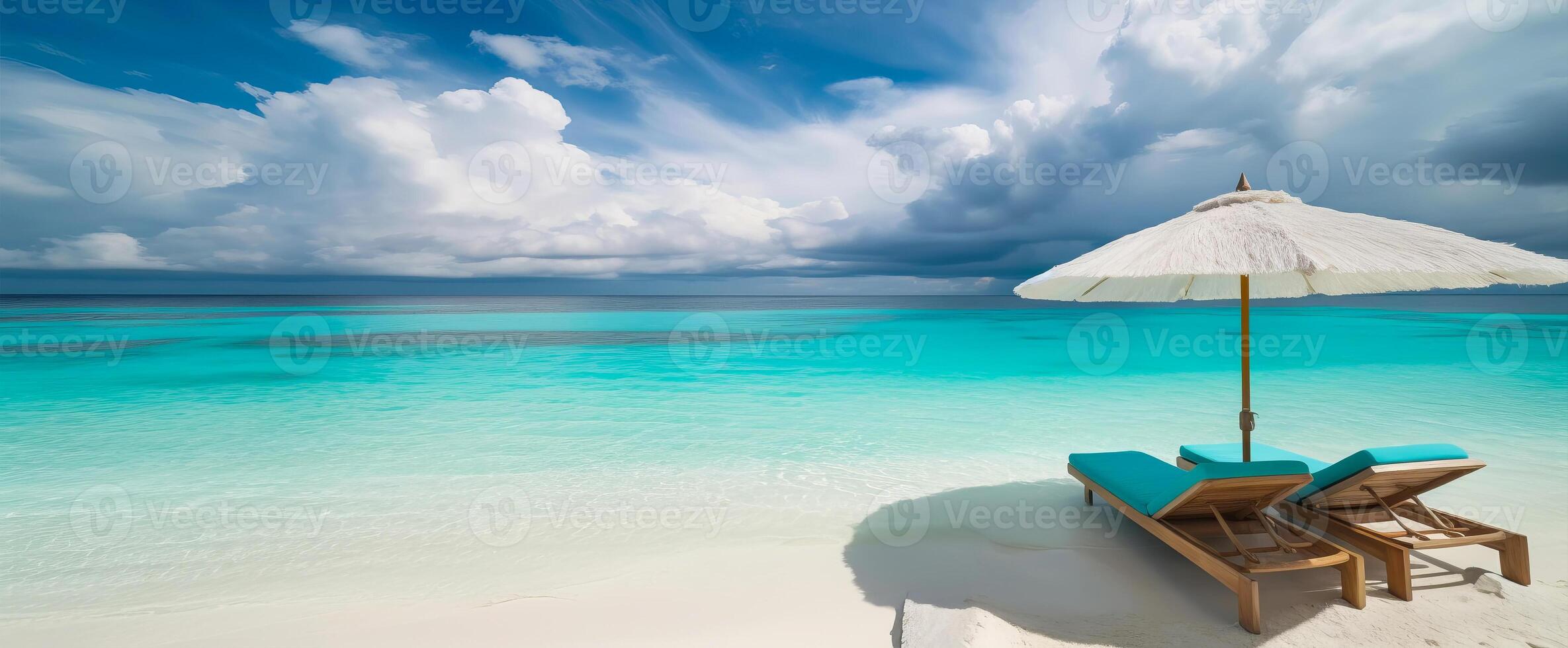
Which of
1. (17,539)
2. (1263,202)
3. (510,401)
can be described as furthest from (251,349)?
(1263,202)

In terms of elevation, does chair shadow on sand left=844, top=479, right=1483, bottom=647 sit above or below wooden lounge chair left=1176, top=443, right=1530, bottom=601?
below

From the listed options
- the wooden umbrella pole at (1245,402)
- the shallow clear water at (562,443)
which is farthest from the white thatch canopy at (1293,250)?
the shallow clear water at (562,443)

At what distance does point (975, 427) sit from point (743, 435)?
292 centimetres

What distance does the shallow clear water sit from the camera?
12.5 feet

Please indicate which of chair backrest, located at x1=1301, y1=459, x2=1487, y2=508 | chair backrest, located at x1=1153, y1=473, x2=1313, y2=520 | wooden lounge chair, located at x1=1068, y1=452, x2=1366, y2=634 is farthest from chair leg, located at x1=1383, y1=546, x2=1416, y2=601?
chair backrest, located at x1=1153, y1=473, x2=1313, y2=520

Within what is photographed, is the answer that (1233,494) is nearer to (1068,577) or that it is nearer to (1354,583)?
(1354,583)

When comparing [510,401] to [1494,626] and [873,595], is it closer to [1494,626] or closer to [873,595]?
[873,595]

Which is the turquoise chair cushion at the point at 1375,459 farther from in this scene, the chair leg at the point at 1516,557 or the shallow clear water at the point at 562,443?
the shallow clear water at the point at 562,443

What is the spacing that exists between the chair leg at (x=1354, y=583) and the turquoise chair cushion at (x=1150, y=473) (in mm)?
490

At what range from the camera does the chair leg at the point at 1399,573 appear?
2826mm

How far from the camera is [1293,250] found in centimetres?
279

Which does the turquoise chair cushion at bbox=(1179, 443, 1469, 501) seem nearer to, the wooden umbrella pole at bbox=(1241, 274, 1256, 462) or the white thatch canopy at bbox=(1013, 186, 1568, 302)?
the wooden umbrella pole at bbox=(1241, 274, 1256, 462)

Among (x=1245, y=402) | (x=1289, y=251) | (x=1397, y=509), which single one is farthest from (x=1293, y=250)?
(x=1397, y=509)

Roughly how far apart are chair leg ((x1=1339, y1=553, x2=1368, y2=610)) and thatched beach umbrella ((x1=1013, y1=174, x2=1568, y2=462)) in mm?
1097
